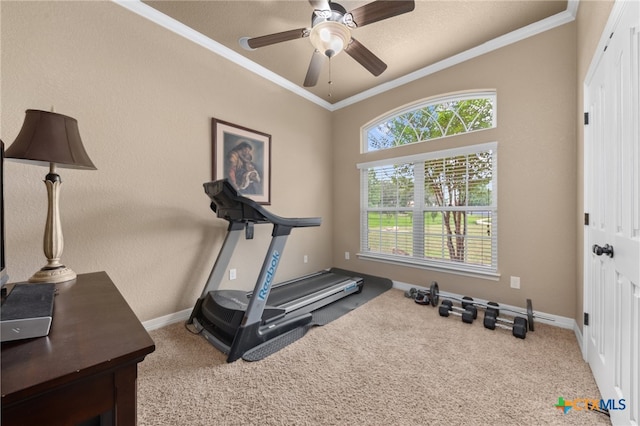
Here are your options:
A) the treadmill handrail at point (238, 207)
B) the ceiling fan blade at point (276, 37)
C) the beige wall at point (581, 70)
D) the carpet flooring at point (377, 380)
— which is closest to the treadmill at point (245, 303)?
the treadmill handrail at point (238, 207)

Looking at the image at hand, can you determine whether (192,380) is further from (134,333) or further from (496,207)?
(496,207)

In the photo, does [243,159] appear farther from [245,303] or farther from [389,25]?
[389,25]

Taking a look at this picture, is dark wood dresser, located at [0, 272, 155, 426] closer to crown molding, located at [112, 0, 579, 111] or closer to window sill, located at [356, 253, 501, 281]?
crown molding, located at [112, 0, 579, 111]

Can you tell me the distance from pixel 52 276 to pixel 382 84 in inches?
150

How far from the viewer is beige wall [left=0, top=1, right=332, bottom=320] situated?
1743 mm

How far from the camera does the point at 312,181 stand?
152 inches

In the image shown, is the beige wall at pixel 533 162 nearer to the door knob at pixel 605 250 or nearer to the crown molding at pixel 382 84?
the crown molding at pixel 382 84

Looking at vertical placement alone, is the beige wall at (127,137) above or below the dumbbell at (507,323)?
above

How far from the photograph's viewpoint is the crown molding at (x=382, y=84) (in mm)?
2221

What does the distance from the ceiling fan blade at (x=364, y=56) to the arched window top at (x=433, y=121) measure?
1306mm

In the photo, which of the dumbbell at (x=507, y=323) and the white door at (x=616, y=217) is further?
the dumbbell at (x=507, y=323)

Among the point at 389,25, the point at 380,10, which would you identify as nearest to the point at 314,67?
the point at 380,10

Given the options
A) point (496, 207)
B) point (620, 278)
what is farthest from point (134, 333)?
point (496, 207)

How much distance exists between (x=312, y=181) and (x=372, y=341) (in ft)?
7.93
